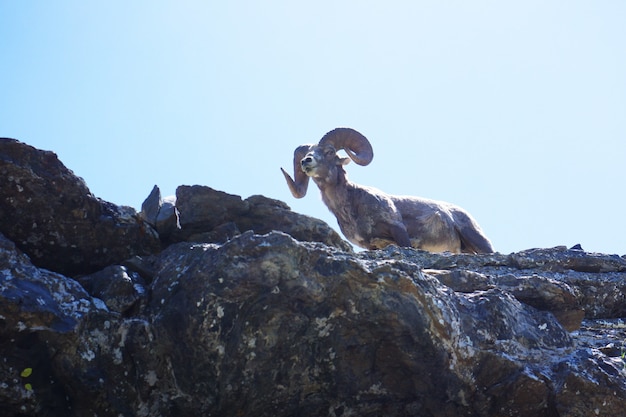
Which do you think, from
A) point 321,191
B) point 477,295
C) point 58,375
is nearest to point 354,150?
point 321,191

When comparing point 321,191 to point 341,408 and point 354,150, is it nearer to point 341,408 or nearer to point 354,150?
point 354,150

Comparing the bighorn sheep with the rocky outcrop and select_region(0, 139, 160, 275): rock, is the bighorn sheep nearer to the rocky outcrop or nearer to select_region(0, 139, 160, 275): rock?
select_region(0, 139, 160, 275): rock

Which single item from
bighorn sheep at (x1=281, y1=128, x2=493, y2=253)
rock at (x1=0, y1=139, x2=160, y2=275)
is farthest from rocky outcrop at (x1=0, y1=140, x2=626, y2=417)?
bighorn sheep at (x1=281, y1=128, x2=493, y2=253)

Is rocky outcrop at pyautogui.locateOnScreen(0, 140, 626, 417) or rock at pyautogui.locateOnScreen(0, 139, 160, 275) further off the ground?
rock at pyautogui.locateOnScreen(0, 139, 160, 275)

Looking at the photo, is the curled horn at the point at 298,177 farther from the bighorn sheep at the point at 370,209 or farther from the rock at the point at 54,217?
the rock at the point at 54,217

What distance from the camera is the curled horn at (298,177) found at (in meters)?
17.1

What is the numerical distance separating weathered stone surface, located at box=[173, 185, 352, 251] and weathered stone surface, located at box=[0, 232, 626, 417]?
94 cm

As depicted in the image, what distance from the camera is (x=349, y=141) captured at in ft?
57.0

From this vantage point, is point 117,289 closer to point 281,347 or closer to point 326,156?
point 281,347

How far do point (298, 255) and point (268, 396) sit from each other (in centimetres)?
76

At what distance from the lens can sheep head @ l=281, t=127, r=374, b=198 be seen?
16.6m

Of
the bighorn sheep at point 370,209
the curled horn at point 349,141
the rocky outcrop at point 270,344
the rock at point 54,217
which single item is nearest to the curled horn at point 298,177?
the bighorn sheep at point 370,209

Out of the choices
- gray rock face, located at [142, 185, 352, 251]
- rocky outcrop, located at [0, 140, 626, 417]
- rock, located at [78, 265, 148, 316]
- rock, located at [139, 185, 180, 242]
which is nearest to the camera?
rocky outcrop, located at [0, 140, 626, 417]

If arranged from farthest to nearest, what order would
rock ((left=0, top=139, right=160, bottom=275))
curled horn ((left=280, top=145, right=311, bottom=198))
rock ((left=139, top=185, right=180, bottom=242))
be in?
curled horn ((left=280, top=145, right=311, bottom=198)) < rock ((left=139, top=185, right=180, bottom=242)) < rock ((left=0, top=139, right=160, bottom=275))
